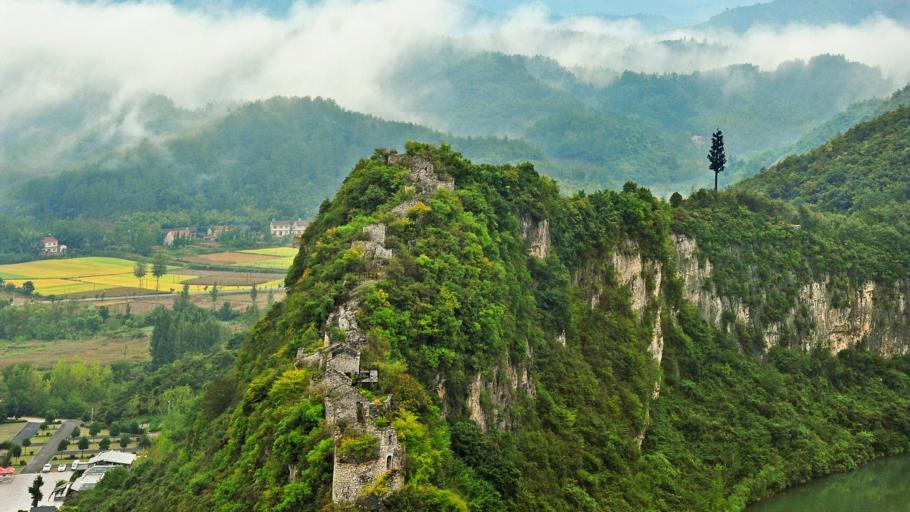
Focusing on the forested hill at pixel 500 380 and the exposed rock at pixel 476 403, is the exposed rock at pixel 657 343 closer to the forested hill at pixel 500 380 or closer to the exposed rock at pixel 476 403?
the forested hill at pixel 500 380

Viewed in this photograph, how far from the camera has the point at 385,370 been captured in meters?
34.1

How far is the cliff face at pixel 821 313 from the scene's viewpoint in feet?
248

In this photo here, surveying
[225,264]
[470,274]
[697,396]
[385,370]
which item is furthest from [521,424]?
[225,264]

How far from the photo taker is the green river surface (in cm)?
6272

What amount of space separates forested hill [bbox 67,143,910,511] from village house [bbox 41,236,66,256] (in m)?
128

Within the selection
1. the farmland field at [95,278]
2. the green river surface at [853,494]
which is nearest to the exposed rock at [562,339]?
the green river surface at [853,494]

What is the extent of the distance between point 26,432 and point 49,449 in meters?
7.17

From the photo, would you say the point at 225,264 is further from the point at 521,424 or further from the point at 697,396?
the point at 521,424

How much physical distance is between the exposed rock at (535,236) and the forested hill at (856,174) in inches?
2044

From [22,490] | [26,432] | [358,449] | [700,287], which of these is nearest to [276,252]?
[26,432]

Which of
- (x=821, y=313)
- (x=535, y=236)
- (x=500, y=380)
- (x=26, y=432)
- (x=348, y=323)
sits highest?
(x=535, y=236)

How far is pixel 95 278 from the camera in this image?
158 metres

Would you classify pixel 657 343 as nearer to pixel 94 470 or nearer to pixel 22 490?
pixel 94 470

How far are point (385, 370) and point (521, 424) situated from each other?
44.2 feet
